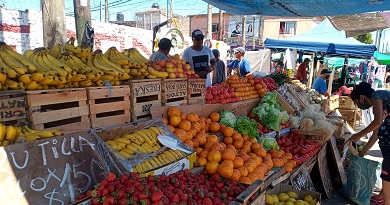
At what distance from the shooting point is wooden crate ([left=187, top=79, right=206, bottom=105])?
400cm

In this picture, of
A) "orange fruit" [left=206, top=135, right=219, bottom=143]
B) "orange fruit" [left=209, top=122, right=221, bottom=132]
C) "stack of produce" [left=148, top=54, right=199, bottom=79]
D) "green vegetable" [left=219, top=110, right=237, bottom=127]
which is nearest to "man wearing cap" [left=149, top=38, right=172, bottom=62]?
"stack of produce" [left=148, top=54, right=199, bottom=79]

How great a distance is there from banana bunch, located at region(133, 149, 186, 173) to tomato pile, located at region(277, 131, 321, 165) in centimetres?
210

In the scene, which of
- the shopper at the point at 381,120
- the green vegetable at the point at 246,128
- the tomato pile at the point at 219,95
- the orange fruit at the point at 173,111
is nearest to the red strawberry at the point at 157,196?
the orange fruit at the point at 173,111

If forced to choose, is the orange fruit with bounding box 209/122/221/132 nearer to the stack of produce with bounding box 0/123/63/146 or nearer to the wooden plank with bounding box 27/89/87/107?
the wooden plank with bounding box 27/89/87/107

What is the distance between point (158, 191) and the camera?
1.90 meters

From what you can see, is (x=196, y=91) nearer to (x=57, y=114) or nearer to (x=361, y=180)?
(x=57, y=114)

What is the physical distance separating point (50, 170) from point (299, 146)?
3678mm

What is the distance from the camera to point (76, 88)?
8.90ft

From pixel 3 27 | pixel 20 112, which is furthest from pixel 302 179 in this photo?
pixel 3 27

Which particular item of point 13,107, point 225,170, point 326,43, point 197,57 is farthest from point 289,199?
point 326,43

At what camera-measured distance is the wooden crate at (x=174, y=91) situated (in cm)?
362

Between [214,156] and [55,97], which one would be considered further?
[214,156]

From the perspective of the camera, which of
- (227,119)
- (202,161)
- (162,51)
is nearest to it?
(202,161)

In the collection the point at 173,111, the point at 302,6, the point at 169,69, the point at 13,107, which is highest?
the point at 302,6
